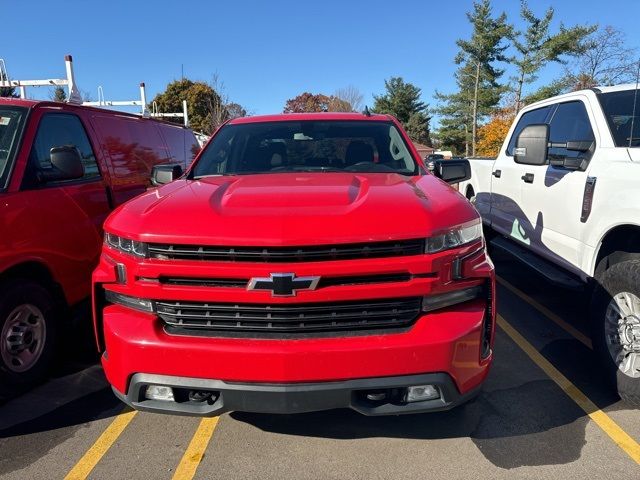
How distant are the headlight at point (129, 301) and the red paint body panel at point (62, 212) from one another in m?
1.13

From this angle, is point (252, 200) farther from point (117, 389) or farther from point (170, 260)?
point (117, 389)

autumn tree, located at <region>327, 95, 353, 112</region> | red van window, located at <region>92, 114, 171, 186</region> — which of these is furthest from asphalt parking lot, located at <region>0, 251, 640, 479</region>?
autumn tree, located at <region>327, 95, 353, 112</region>

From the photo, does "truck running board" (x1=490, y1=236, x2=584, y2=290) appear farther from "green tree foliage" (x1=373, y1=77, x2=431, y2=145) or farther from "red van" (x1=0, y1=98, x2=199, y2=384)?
"green tree foliage" (x1=373, y1=77, x2=431, y2=145)

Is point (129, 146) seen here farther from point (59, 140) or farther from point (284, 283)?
point (284, 283)

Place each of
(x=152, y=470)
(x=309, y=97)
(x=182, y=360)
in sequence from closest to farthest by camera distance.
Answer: (x=182, y=360) < (x=152, y=470) < (x=309, y=97)

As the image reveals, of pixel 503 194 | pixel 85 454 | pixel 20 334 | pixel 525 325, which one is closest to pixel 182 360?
pixel 85 454

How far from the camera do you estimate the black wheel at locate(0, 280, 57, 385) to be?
3326 millimetres

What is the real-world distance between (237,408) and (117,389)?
0.67 meters

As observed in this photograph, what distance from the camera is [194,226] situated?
235 centimetres

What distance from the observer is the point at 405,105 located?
5812 centimetres

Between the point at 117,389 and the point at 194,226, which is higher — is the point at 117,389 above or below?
below

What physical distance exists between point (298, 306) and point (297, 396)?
0.42m

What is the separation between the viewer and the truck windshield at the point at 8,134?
11.3 feet

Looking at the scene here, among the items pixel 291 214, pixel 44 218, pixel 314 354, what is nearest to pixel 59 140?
pixel 44 218
